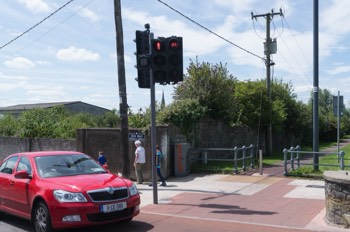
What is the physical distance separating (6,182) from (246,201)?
5.88 meters

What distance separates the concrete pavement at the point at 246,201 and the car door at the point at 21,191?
2.99m

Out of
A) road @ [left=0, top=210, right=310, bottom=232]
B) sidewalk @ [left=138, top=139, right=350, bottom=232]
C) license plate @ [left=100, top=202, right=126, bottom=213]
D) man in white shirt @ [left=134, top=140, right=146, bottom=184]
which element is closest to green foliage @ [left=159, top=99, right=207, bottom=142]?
sidewalk @ [left=138, top=139, right=350, bottom=232]

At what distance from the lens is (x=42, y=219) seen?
26.4 feet

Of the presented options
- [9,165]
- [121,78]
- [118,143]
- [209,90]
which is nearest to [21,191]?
[9,165]

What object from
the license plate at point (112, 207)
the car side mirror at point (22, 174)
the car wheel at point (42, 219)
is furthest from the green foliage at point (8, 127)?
the license plate at point (112, 207)

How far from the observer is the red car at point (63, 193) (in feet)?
25.3

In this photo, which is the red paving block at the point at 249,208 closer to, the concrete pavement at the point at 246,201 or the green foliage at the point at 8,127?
the concrete pavement at the point at 246,201

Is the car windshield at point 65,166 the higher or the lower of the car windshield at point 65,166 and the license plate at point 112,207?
the higher

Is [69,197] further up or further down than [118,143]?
further down

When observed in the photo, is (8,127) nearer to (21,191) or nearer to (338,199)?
(21,191)

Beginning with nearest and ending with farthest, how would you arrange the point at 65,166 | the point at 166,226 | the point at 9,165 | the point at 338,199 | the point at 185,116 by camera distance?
the point at 338,199 < the point at 166,226 < the point at 65,166 < the point at 9,165 < the point at 185,116

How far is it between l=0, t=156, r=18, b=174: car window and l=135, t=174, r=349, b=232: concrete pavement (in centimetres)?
321

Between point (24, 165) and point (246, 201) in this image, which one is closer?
point (24, 165)

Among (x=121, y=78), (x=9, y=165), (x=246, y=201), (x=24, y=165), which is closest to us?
(x=24, y=165)
